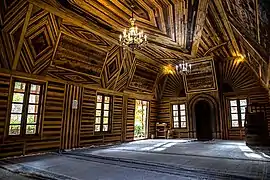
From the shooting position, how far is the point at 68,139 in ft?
22.9

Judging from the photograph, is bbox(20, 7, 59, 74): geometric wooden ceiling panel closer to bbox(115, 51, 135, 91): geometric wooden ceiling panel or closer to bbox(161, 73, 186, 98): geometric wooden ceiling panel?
bbox(115, 51, 135, 91): geometric wooden ceiling panel

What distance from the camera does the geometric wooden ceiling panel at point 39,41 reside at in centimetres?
535

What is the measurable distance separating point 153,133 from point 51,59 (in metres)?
7.65

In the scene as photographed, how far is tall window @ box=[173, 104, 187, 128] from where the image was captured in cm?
1153

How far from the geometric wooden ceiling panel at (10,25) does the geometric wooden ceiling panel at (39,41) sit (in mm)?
236

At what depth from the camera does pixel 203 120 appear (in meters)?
11.4

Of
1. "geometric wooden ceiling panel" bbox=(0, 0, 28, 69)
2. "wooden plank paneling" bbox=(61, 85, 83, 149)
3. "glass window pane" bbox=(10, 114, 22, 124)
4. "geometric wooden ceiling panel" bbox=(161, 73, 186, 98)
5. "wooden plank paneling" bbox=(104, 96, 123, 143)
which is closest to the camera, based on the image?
"geometric wooden ceiling panel" bbox=(0, 0, 28, 69)

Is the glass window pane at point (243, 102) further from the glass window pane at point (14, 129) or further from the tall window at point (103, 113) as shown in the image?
the glass window pane at point (14, 129)

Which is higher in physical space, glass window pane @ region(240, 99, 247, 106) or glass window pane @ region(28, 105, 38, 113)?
glass window pane @ region(240, 99, 247, 106)

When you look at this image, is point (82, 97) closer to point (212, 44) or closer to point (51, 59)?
point (51, 59)

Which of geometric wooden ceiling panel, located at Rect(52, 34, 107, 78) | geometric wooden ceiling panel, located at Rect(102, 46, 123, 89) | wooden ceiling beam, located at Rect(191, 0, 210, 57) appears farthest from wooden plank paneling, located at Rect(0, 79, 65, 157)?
wooden ceiling beam, located at Rect(191, 0, 210, 57)

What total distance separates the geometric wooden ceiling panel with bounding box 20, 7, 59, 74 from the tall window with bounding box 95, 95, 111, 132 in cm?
294

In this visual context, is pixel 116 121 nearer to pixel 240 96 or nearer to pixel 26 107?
pixel 26 107

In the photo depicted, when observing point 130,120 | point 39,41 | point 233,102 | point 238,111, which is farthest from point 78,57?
point 238,111
